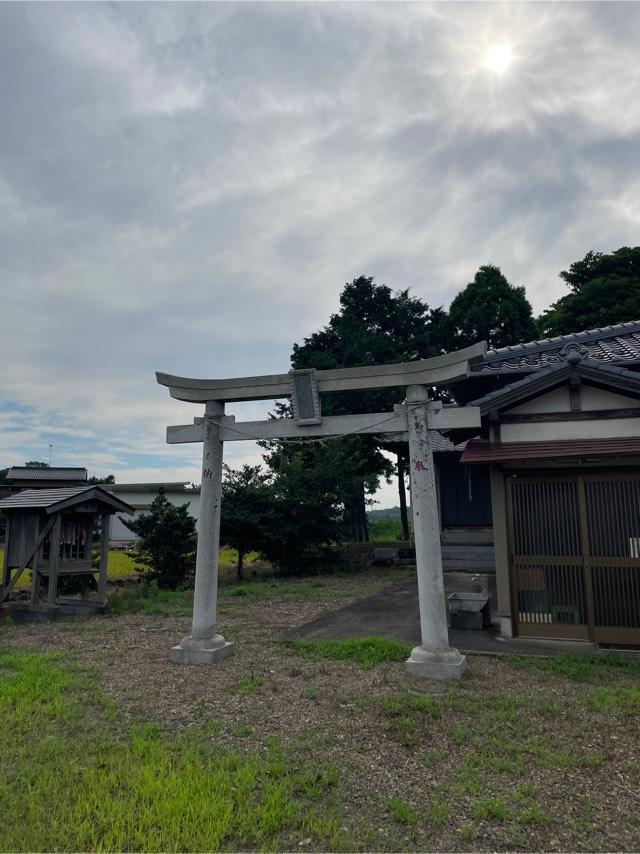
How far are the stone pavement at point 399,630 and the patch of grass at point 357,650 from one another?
0.51m

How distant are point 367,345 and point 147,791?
2467 cm

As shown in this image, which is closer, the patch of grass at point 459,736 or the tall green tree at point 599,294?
the patch of grass at point 459,736

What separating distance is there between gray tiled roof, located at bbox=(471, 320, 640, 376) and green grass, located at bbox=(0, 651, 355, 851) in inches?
366

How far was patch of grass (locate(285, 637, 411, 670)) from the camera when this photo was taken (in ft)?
23.4

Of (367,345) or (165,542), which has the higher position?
(367,345)

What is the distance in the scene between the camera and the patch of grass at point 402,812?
141 inches

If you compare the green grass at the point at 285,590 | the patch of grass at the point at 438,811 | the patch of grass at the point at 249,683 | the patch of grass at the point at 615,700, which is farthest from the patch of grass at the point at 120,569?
the patch of grass at the point at 438,811

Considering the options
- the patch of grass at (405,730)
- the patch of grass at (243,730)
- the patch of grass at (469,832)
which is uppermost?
the patch of grass at (405,730)

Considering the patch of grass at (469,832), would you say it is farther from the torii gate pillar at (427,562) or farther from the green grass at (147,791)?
the torii gate pillar at (427,562)

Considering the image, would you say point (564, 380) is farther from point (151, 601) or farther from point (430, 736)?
point (151, 601)

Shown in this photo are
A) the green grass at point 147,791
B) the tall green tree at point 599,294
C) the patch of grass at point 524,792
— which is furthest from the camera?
the tall green tree at point 599,294

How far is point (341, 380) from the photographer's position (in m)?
7.61

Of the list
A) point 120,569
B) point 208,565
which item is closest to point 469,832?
point 208,565

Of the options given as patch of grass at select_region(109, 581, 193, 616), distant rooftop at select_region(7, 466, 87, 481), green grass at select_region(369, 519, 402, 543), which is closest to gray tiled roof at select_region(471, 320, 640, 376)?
patch of grass at select_region(109, 581, 193, 616)
